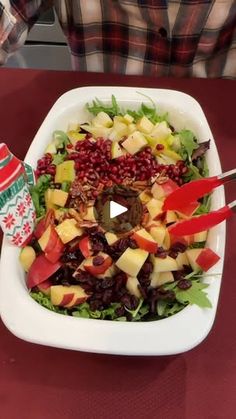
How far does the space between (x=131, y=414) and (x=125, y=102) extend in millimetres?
526

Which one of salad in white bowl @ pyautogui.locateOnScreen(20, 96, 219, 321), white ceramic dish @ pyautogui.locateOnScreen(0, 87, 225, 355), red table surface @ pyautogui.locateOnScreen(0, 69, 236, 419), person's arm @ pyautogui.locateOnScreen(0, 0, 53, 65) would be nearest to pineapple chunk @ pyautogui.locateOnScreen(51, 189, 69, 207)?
salad in white bowl @ pyautogui.locateOnScreen(20, 96, 219, 321)

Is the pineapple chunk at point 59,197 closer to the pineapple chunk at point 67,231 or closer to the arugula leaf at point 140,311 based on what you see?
the pineapple chunk at point 67,231

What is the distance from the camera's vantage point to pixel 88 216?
0.74 meters

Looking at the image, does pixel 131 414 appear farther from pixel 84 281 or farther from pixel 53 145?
pixel 53 145

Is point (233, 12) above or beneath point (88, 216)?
above

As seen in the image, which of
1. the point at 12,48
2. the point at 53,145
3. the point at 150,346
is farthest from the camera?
the point at 12,48

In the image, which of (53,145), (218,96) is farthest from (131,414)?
(218,96)

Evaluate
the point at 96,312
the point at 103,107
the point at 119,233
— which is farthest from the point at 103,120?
the point at 96,312

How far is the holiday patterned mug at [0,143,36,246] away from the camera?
2.13ft

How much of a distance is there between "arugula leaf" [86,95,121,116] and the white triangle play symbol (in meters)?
0.22

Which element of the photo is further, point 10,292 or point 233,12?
point 233,12

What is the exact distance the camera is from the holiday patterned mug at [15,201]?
0.65m

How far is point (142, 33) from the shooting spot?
3.35ft
